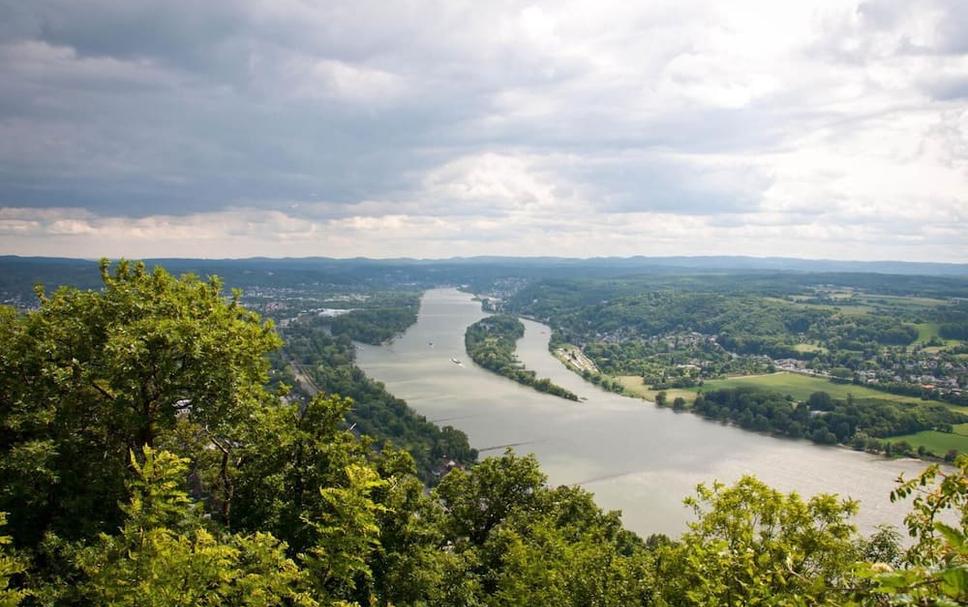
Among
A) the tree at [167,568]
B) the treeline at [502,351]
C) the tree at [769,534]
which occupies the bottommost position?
the treeline at [502,351]

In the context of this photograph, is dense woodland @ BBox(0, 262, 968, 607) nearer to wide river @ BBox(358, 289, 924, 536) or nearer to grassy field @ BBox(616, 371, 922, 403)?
wide river @ BBox(358, 289, 924, 536)

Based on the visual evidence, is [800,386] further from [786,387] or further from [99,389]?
[99,389]

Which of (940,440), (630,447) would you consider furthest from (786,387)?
(630,447)

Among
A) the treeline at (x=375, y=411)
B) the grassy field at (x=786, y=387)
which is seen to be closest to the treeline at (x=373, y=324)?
the treeline at (x=375, y=411)

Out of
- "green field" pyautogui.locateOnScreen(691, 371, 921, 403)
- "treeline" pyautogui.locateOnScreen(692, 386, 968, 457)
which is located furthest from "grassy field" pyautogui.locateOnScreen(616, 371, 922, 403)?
"treeline" pyautogui.locateOnScreen(692, 386, 968, 457)

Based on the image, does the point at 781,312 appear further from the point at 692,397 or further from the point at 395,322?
the point at 395,322

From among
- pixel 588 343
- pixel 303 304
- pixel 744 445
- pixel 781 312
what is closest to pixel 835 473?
pixel 744 445

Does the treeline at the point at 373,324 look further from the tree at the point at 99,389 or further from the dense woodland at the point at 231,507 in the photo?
the tree at the point at 99,389
